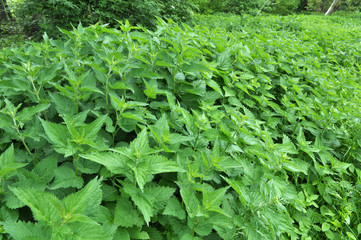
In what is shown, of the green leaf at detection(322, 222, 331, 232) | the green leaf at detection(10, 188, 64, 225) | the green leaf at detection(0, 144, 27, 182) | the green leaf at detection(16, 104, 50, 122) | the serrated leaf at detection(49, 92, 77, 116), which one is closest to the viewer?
the green leaf at detection(10, 188, 64, 225)

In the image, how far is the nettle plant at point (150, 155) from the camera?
116 cm

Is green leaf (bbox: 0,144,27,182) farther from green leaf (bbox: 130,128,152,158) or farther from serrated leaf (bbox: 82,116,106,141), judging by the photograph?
green leaf (bbox: 130,128,152,158)

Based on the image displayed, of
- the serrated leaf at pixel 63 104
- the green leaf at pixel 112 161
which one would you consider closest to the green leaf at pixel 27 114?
the serrated leaf at pixel 63 104

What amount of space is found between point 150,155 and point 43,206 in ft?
1.98

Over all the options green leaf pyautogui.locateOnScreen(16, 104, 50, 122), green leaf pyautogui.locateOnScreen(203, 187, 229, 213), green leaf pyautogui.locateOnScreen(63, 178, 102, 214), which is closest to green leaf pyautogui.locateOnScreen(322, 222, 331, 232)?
green leaf pyautogui.locateOnScreen(203, 187, 229, 213)

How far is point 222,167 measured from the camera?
1496 mm

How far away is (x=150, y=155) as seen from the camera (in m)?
1.37

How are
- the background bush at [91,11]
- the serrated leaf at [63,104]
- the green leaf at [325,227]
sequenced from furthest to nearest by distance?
the background bush at [91,11]
the green leaf at [325,227]
the serrated leaf at [63,104]

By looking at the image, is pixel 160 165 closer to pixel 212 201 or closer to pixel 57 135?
pixel 212 201

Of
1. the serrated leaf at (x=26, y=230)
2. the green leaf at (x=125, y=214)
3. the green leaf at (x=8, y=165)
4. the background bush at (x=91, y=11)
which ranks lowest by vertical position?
the background bush at (x=91, y=11)

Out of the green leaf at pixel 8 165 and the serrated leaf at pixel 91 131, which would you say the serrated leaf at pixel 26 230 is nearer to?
the green leaf at pixel 8 165

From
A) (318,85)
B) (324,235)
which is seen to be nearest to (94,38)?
(324,235)

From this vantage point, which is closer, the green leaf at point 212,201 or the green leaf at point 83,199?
the green leaf at point 83,199

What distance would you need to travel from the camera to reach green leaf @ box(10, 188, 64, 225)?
2.85 feet
